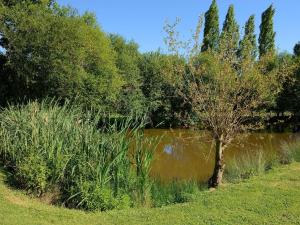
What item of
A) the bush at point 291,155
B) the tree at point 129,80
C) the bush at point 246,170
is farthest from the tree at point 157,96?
the bush at point 246,170

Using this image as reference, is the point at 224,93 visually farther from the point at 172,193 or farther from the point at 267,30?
the point at 267,30

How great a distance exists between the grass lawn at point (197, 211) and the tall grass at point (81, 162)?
478 mm

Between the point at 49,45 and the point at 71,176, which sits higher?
the point at 49,45

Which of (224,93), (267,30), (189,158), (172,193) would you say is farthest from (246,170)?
(267,30)

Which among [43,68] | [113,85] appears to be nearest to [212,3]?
[113,85]

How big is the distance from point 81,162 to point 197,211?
7.52 ft

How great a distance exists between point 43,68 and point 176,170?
241 inches

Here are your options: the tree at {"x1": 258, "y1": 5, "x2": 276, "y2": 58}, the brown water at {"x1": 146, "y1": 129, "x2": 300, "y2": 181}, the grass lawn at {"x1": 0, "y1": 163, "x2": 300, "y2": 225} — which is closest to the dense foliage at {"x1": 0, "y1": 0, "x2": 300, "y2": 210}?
the grass lawn at {"x1": 0, "y1": 163, "x2": 300, "y2": 225}

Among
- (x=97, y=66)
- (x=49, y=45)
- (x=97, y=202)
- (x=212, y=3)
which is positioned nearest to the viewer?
(x=97, y=202)

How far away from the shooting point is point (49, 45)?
14.6 m

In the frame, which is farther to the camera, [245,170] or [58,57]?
[58,57]

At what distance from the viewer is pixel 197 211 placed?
592 centimetres

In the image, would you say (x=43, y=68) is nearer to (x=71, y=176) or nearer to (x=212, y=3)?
(x=71, y=176)

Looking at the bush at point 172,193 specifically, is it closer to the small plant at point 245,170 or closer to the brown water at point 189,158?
the small plant at point 245,170
